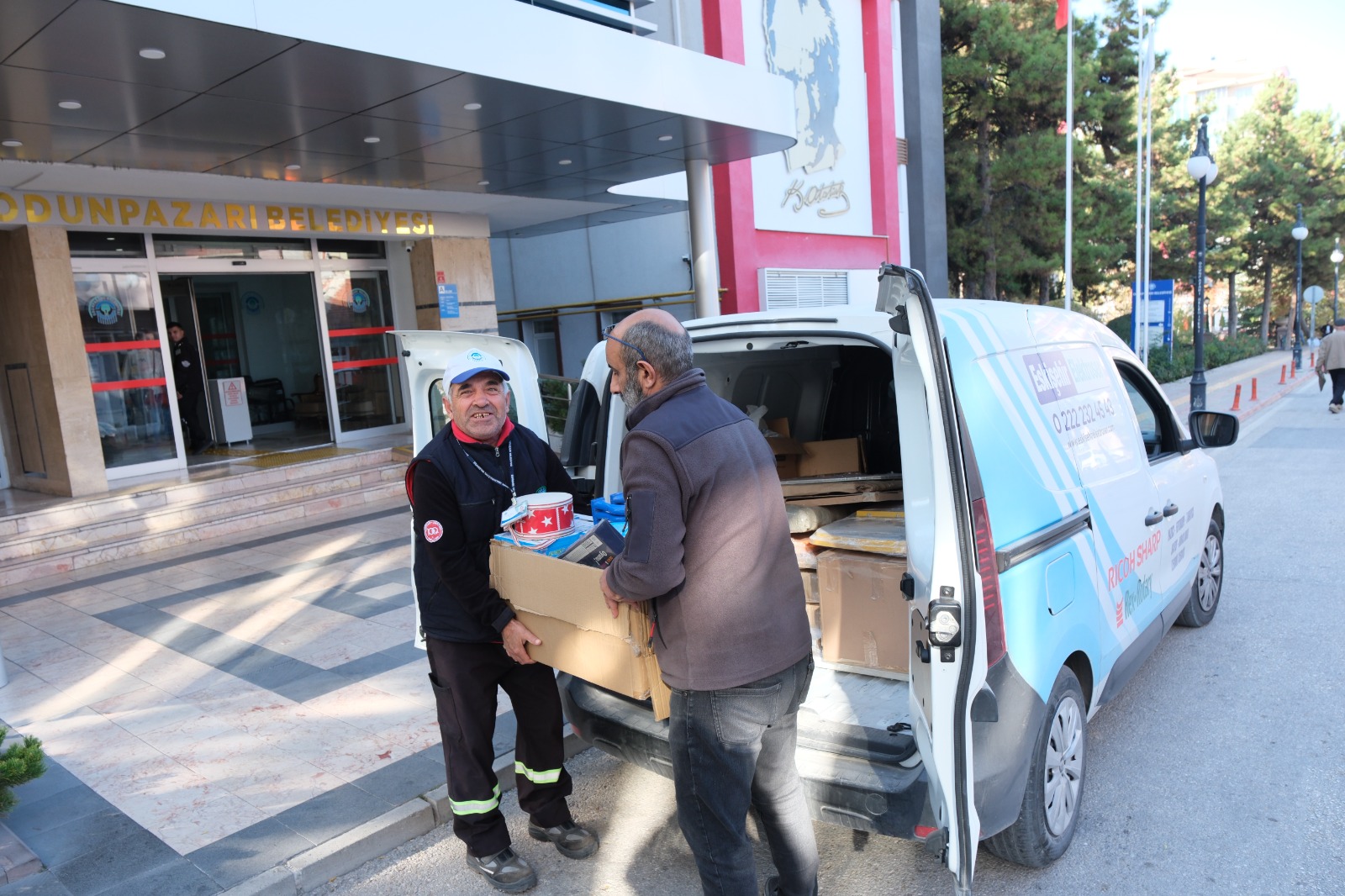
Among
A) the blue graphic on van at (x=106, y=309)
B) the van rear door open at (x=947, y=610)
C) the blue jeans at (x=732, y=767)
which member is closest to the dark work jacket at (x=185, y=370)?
the blue graphic on van at (x=106, y=309)

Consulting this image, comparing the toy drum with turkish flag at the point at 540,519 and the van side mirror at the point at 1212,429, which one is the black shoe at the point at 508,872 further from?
the van side mirror at the point at 1212,429

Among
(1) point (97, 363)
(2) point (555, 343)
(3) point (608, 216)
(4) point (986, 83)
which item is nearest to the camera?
(1) point (97, 363)

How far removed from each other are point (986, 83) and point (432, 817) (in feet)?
83.4

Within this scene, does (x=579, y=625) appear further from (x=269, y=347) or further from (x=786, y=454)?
(x=269, y=347)

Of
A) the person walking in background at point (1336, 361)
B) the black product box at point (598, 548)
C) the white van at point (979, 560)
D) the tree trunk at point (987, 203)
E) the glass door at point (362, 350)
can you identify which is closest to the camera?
the white van at point (979, 560)

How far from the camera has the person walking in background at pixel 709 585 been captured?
2363mm

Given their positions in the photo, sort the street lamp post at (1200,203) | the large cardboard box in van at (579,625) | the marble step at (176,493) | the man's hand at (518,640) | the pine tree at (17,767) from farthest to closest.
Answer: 1. the street lamp post at (1200,203)
2. the marble step at (176,493)
3. the pine tree at (17,767)
4. the man's hand at (518,640)
5. the large cardboard box in van at (579,625)

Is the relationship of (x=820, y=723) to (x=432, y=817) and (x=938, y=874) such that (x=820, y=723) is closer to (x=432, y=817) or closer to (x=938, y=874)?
(x=938, y=874)

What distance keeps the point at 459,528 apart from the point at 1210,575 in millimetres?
4557

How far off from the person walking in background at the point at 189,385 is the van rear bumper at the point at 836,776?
11.6 metres

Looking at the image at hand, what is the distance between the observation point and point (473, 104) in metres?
8.04

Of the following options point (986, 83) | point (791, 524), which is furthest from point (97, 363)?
point (986, 83)

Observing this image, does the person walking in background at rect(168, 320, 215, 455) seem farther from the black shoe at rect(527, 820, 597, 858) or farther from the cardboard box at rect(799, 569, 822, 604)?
the cardboard box at rect(799, 569, 822, 604)
